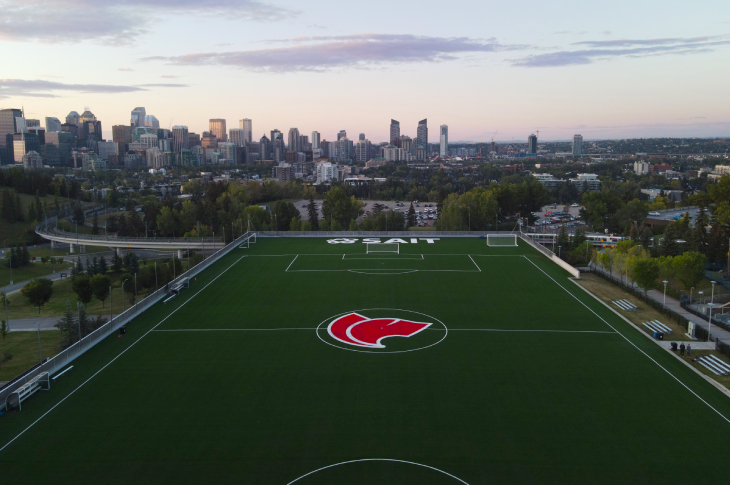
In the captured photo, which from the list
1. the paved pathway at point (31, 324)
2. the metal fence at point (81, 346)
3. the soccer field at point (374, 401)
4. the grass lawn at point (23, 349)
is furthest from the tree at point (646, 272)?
the grass lawn at point (23, 349)

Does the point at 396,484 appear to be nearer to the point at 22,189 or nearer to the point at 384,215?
the point at 384,215

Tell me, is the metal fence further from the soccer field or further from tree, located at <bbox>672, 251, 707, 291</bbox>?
tree, located at <bbox>672, 251, 707, 291</bbox>

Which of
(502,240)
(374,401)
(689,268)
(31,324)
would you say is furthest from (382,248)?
(374,401)

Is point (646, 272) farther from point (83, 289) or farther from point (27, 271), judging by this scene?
point (27, 271)

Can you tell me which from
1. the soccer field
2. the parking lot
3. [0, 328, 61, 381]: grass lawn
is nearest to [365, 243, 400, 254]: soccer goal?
the soccer field

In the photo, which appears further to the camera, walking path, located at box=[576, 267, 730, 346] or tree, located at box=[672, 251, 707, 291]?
tree, located at box=[672, 251, 707, 291]

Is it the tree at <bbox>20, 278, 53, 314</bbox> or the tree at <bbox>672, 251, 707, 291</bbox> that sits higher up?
the tree at <bbox>672, 251, 707, 291</bbox>

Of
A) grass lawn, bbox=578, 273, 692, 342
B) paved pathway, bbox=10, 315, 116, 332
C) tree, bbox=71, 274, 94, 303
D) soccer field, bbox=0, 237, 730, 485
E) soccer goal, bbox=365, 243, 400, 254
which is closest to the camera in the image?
soccer field, bbox=0, 237, 730, 485

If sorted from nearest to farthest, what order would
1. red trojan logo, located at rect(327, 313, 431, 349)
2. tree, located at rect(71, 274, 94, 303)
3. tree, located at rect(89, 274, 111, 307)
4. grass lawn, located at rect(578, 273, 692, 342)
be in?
red trojan logo, located at rect(327, 313, 431, 349)
grass lawn, located at rect(578, 273, 692, 342)
tree, located at rect(71, 274, 94, 303)
tree, located at rect(89, 274, 111, 307)
